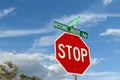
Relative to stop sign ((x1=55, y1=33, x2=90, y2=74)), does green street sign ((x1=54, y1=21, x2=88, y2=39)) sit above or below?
above

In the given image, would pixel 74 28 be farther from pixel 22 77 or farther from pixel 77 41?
pixel 22 77

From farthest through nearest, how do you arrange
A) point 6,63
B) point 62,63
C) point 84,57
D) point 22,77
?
1. point 22,77
2. point 6,63
3. point 84,57
4. point 62,63

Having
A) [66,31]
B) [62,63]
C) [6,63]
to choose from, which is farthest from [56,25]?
[6,63]

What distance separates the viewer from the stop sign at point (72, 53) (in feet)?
32.6

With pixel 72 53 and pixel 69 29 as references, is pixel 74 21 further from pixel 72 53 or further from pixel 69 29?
pixel 72 53

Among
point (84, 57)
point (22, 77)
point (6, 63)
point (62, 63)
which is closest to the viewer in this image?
point (62, 63)

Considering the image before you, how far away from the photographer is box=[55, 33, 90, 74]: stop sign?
9938 millimetres

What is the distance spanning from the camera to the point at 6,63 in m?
70.4

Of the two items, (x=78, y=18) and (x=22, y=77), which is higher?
(x=78, y=18)

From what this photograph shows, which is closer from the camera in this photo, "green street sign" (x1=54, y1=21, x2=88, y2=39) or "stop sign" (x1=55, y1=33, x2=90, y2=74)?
"stop sign" (x1=55, y1=33, x2=90, y2=74)

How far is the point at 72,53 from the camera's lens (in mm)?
10227

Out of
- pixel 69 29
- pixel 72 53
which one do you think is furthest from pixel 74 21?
pixel 72 53

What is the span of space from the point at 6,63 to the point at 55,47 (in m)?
61.7

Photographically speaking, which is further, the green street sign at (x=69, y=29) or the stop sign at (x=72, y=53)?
the green street sign at (x=69, y=29)
